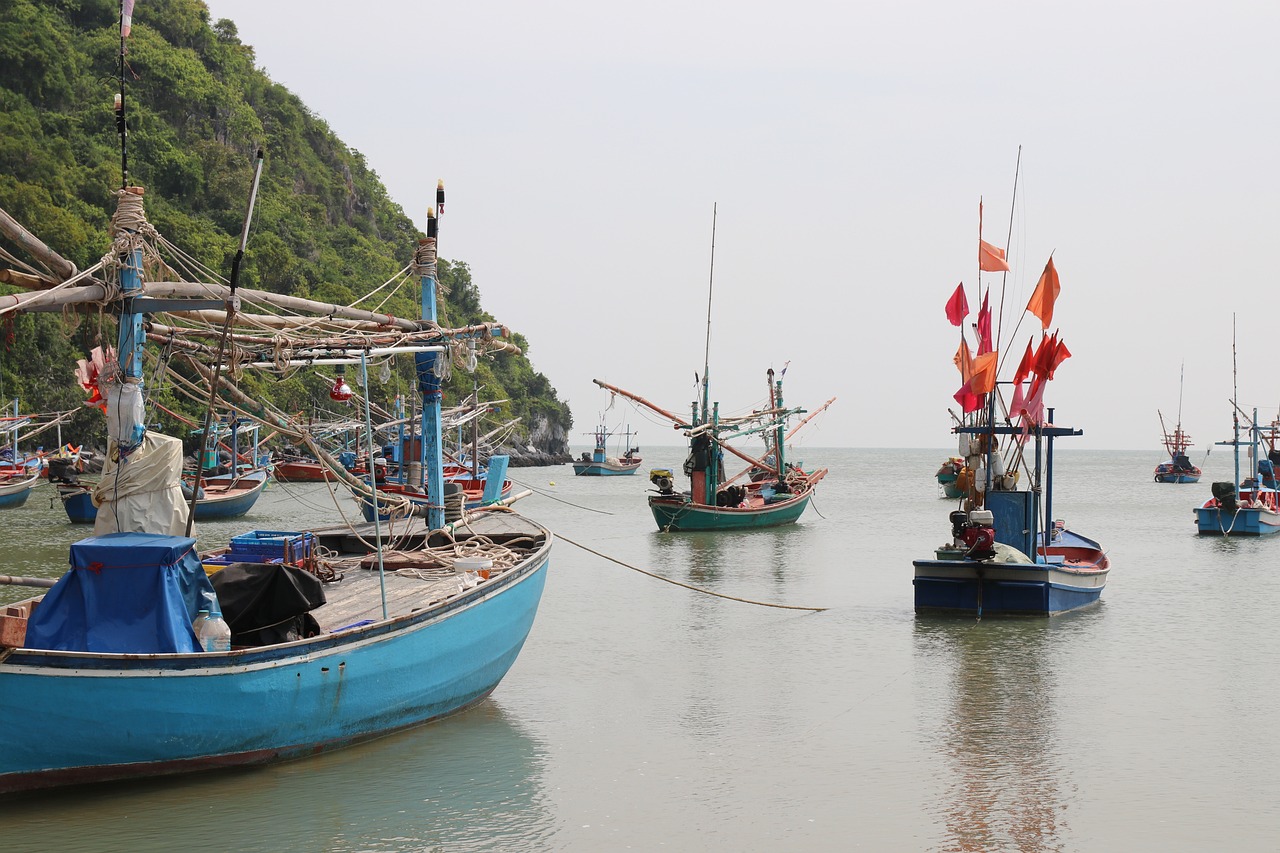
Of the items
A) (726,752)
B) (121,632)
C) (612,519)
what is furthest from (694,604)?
(612,519)

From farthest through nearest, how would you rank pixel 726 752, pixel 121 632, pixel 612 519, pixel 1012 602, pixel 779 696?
pixel 612 519 → pixel 1012 602 → pixel 779 696 → pixel 726 752 → pixel 121 632

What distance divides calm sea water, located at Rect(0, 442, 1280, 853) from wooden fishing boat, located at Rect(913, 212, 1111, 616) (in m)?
0.55

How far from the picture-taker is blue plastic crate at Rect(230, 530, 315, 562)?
13344mm

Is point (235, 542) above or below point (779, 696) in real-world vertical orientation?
above

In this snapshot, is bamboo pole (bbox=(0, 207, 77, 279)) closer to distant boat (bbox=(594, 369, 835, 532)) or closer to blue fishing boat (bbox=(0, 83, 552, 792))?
blue fishing boat (bbox=(0, 83, 552, 792))

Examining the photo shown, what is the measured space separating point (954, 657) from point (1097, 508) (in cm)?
5108

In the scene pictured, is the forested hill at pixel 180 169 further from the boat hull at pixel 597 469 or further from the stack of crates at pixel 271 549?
the stack of crates at pixel 271 549

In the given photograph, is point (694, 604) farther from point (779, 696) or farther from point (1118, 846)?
point (1118, 846)

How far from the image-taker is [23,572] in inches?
1008

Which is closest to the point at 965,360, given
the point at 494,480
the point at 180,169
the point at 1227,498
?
the point at 494,480

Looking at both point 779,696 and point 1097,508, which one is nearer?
point 779,696

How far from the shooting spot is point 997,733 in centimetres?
1375

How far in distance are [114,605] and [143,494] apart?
81.1 inches

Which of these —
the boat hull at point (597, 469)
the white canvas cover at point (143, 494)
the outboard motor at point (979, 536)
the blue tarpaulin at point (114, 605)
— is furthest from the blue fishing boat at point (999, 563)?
the boat hull at point (597, 469)
